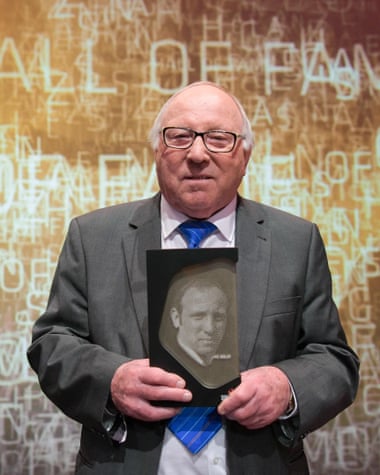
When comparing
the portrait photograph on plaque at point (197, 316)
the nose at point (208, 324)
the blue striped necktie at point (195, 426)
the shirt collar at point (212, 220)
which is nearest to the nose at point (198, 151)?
the shirt collar at point (212, 220)

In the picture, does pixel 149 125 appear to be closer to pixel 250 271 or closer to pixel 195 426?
pixel 250 271

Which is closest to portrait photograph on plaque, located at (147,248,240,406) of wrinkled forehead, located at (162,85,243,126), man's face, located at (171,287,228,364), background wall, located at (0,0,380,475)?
man's face, located at (171,287,228,364)

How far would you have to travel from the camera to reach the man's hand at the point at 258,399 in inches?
51.7

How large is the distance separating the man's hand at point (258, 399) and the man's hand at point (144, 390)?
0.09 metres

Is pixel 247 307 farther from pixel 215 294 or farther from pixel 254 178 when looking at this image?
pixel 254 178

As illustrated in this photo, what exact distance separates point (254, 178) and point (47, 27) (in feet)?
3.05

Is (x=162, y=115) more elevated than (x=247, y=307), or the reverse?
(x=162, y=115)

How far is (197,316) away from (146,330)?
0.24m

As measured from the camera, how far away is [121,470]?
1.44m

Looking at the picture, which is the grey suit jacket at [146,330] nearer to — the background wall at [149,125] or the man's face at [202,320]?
the man's face at [202,320]

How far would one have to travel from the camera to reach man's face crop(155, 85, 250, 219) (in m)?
1.54

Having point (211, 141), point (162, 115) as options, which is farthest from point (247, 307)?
point (162, 115)

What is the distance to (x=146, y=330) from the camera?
150cm

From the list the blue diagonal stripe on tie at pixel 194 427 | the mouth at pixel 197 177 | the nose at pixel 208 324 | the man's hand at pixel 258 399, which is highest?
the mouth at pixel 197 177
